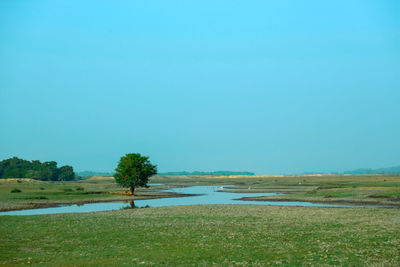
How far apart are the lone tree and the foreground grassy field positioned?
4864 cm

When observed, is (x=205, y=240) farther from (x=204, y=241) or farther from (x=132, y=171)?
(x=132, y=171)

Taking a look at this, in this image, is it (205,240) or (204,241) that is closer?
(204,241)

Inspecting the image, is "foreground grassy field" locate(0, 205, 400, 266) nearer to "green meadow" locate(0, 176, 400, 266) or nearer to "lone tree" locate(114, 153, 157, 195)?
"green meadow" locate(0, 176, 400, 266)

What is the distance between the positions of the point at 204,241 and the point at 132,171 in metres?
63.7


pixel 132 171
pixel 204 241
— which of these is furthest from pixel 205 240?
pixel 132 171

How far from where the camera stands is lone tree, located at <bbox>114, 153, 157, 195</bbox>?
88.9m

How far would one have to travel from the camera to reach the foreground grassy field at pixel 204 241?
70.5 ft

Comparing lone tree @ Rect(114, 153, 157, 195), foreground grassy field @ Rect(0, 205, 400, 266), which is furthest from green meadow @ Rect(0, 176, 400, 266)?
lone tree @ Rect(114, 153, 157, 195)

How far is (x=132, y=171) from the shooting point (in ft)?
292

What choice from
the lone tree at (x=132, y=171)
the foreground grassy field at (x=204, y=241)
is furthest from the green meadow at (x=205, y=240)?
the lone tree at (x=132, y=171)

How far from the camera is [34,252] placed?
78.1 ft

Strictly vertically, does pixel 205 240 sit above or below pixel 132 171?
below

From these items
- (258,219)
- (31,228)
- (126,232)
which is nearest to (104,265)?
(126,232)

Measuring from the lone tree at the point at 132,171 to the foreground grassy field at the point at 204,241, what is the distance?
48638 mm
